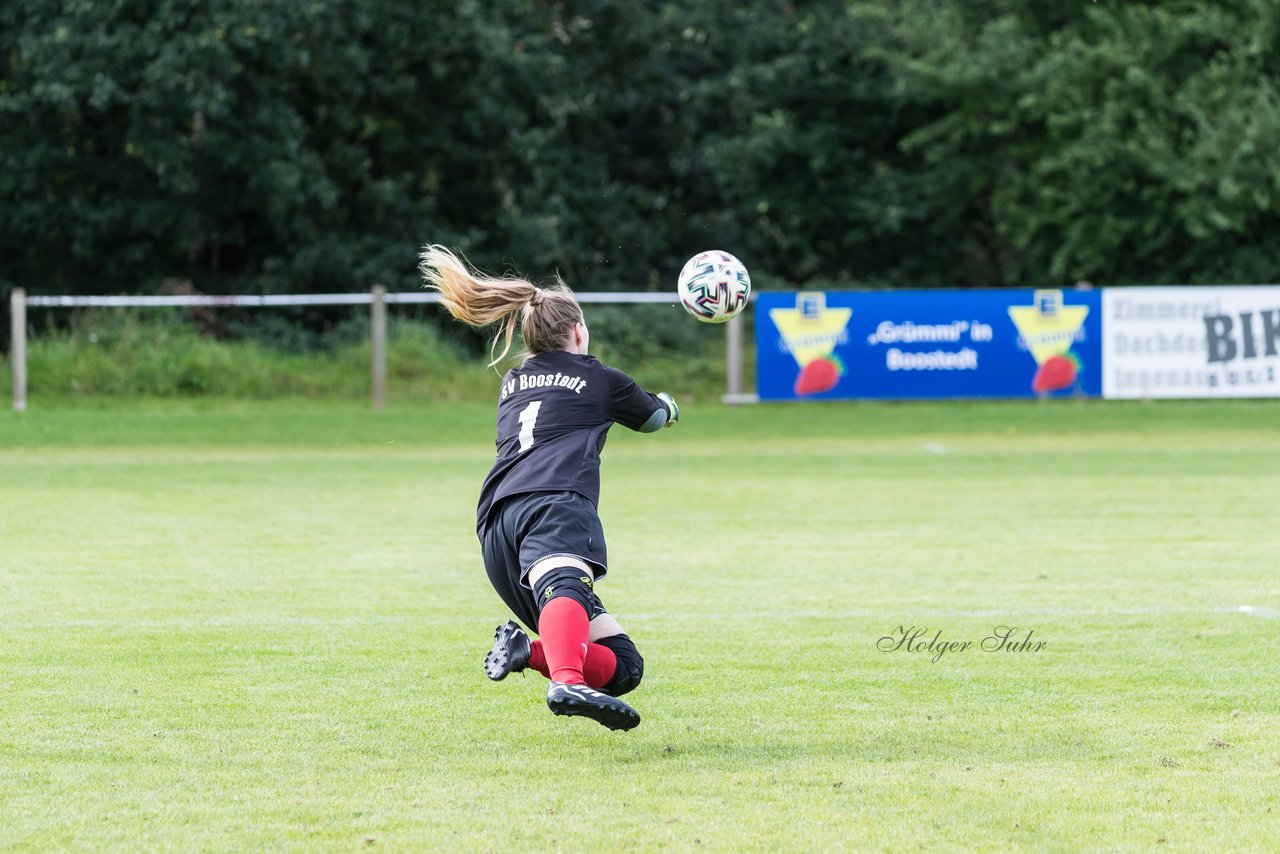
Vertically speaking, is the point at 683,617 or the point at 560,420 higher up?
the point at 560,420

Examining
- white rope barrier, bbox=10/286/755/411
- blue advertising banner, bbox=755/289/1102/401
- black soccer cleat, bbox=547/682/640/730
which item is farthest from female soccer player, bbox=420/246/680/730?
blue advertising banner, bbox=755/289/1102/401

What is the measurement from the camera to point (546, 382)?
19.6 feet

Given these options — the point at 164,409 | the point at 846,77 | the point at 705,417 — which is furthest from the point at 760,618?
the point at 846,77

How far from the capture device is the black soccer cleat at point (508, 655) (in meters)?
5.67

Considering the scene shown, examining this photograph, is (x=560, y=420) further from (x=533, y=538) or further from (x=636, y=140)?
(x=636, y=140)

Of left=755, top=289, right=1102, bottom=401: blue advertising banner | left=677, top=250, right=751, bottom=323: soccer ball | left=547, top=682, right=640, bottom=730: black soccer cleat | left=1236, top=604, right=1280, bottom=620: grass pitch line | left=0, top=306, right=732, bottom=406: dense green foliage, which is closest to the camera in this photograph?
left=547, top=682, right=640, bottom=730: black soccer cleat

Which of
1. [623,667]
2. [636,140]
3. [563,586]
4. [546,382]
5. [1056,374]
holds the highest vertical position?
[636,140]

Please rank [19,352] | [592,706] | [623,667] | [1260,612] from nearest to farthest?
[592,706] → [623,667] → [1260,612] → [19,352]

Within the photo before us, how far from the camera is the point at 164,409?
2441 centimetres

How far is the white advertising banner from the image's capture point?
2370 cm

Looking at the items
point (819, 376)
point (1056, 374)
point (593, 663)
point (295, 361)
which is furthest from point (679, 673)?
point (295, 361)

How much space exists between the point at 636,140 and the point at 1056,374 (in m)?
14.5

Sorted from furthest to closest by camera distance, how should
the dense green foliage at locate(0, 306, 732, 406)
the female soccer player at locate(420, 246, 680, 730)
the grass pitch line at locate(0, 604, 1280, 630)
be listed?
the dense green foliage at locate(0, 306, 732, 406), the grass pitch line at locate(0, 604, 1280, 630), the female soccer player at locate(420, 246, 680, 730)

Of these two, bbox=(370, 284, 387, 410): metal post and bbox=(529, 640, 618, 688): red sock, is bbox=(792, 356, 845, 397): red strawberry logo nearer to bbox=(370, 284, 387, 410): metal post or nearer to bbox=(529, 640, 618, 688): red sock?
bbox=(370, 284, 387, 410): metal post
